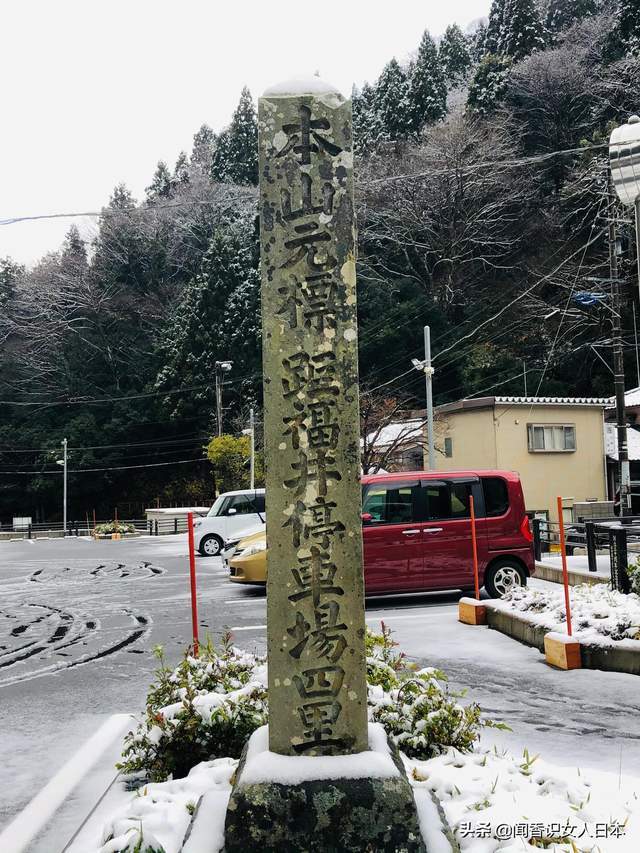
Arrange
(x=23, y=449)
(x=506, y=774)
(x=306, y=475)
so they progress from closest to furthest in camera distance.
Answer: (x=306, y=475) → (x=506, y=774) → (x=23, y=449)

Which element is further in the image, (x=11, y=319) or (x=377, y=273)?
(x=11, y=319)

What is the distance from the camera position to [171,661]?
7.75m

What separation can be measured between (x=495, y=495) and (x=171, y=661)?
5.65 metres

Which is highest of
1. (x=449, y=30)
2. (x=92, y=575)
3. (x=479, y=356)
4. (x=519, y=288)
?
(x=449, y=30)

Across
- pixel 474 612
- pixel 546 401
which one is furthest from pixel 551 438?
pixel 474 612

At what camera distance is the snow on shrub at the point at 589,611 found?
682cm

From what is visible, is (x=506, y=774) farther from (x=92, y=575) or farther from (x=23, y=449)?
(x=23, y=449)

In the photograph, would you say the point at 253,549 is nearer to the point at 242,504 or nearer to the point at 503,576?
the point at 503,576

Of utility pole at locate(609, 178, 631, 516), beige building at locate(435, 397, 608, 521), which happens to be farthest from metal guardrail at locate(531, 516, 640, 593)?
beige building at locate(435, 397, 608, 521)

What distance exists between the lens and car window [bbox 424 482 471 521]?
36.8 ft

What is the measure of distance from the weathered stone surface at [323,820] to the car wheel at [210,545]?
1978 centimetres

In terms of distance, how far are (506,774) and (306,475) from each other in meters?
1.73

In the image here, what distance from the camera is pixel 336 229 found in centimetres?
331

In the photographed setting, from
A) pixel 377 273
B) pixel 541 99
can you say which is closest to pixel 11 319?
pixel 377 273
